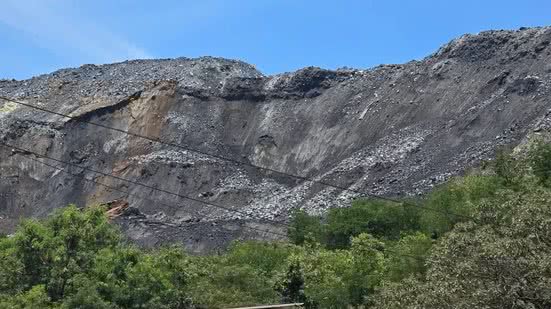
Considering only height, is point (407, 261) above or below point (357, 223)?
below

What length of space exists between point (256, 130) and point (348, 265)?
5352 cm

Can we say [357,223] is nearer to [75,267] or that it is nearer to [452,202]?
[452,202]

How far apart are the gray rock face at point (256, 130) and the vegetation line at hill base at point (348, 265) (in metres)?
14.3

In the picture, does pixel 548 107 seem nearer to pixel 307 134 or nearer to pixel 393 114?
pixel 393 114

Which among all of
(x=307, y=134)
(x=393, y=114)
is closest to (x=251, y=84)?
(x=307, y=134)

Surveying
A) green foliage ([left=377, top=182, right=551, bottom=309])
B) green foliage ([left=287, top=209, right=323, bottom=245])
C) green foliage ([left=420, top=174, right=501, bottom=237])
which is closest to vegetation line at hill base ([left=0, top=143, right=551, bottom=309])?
green foliage ([left=377, top=182, right=551, bottom=309])

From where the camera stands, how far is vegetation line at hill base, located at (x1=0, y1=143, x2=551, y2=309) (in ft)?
55.6

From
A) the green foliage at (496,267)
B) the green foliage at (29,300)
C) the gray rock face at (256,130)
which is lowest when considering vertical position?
the green foliage at (29,300)

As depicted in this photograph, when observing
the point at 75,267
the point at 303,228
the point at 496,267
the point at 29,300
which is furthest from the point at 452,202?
the point at 496,267

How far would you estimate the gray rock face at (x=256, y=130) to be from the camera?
6656cm

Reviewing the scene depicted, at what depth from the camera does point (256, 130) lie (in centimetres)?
8681

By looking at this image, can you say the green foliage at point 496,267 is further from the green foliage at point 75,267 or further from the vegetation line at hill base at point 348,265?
the green foliage at point 75,267

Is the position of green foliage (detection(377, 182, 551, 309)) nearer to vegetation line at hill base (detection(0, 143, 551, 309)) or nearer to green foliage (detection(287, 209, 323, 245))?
vegetation line at hill base (detection(0, 143, 551, 309))

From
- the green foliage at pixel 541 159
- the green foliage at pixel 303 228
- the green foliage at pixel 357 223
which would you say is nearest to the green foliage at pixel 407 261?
the green foliage at pixel 541 159
